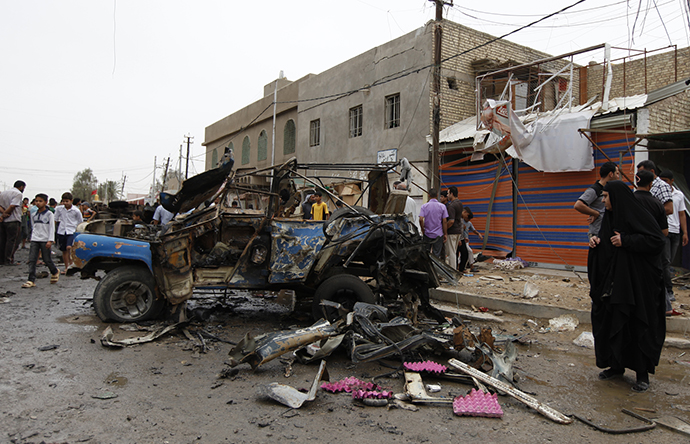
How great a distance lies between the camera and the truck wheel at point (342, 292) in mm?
5219

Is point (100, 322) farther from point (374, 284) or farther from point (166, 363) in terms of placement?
point (374, 284)

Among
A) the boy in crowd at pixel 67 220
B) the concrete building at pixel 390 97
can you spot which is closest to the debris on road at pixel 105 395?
the boy in crowd at pixel 67 220

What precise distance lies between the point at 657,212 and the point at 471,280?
15.8 feet

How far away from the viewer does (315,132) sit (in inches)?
794

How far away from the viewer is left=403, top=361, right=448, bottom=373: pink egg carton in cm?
382

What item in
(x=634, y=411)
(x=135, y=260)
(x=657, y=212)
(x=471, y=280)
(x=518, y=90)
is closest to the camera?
(x=634, y=411)

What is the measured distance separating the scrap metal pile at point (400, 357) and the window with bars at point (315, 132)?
1612 cm

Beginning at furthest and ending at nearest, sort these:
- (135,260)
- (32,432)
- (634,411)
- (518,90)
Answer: (518,90), (135,260), (634,411), (32,432)

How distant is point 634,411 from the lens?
3.29m

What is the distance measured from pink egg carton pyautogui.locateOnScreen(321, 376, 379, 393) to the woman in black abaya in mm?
2160

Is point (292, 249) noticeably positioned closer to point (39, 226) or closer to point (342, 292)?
point (342, 292)

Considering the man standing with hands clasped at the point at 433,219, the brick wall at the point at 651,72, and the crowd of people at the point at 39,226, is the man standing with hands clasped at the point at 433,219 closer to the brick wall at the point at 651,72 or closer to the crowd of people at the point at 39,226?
the crowd of people at the point at 39,226

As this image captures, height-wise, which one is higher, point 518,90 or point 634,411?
point 518,90

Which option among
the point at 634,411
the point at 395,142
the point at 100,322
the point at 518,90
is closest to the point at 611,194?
the point at 634,411
